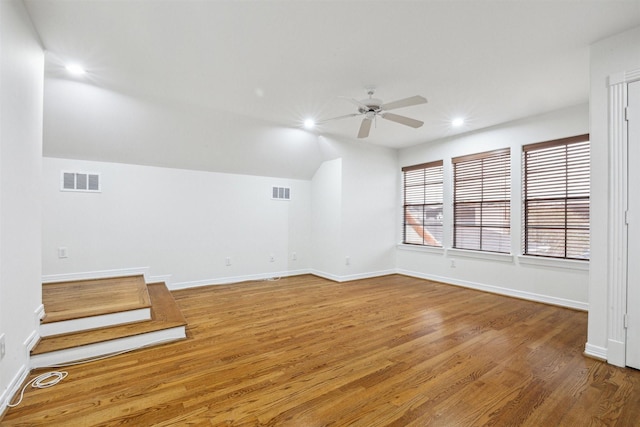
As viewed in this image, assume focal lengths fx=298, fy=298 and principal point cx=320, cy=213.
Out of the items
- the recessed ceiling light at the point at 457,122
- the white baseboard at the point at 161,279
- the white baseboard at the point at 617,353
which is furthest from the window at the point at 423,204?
the white baseboard at the point at 161,279

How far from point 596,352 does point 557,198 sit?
2.29 m

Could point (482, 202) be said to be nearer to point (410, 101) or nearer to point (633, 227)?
point (633, 227)

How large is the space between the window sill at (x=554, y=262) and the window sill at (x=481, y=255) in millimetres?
175

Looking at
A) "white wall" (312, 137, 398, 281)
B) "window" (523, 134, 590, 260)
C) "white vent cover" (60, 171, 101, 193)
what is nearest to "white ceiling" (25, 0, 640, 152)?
"window" (523, 134, 590, 260)

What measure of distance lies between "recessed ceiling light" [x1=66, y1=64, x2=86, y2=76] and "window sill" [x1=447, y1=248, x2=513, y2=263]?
5713 millimetres

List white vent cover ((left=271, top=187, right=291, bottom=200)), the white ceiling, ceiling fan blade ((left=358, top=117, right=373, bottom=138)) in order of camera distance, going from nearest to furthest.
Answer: the white ceiling, ceiling fan blade ((left=358, top=117, right=373, bottom=138)), white vent cover ((left=271, top=187, right=291, bottom=200))

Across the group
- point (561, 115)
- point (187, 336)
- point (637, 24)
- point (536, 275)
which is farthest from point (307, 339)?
point (561, 115)

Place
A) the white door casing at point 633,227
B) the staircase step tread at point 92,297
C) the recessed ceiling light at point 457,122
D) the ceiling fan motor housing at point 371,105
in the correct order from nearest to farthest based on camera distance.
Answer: the white door casing at point 633,227
the staircase step tread at point 92,297
the ceiling fan motor housing at point 371,105
the recessed ceiling light at point 457,122

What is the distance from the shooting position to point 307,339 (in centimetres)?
296

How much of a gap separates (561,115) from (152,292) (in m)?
6.12

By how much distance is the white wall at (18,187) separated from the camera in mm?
1862

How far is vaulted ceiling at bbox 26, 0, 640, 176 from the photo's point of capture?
2.17 m

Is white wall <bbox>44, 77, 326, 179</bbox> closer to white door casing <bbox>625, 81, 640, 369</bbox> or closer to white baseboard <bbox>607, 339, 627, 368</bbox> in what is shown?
white door casing <bbox>625, 81, 640, 369</bbox>

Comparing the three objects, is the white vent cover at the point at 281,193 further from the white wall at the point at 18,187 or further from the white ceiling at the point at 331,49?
the white wall at the point at 18,187
